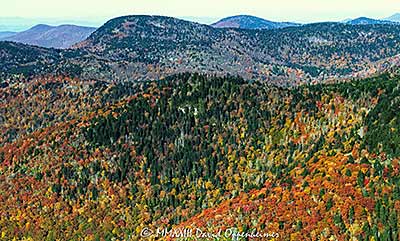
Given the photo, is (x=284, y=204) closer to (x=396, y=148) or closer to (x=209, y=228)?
(x=209, y=228)

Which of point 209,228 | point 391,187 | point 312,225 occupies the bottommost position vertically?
point 209,228

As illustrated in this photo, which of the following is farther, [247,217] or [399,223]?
[247,217]

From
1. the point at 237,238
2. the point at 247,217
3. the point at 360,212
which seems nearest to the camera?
the point at 360,212

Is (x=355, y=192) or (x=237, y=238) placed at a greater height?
(x=355, y=192)

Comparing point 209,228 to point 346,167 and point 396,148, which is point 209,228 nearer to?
point 346,167

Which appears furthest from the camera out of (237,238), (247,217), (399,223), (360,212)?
(247,217)

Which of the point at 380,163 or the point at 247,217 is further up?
the point at 380,163

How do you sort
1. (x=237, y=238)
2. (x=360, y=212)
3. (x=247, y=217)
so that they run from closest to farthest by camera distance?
(x=360, y=212), (x=237, y=238), (x=247, y=217)

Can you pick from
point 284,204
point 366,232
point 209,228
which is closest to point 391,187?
point 366,232

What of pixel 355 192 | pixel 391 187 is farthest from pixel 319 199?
pixel 391 187
